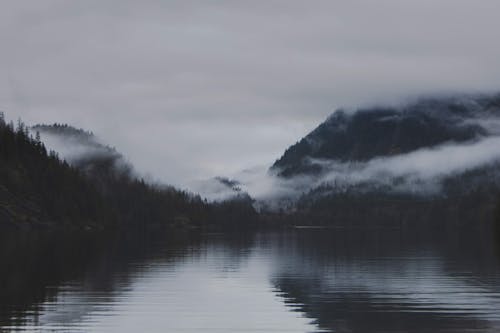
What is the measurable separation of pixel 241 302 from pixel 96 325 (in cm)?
1529

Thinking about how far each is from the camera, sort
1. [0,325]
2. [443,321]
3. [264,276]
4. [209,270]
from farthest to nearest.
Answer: [209,270], [264,276], [443,321], [0,325]

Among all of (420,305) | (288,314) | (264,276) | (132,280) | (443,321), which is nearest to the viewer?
(443,321)

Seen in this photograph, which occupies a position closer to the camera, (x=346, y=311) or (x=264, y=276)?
(x=346, y=311)

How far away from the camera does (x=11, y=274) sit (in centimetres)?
7712

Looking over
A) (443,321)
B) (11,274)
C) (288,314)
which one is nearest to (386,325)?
(443,321)

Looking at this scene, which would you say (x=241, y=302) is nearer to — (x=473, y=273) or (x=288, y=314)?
(x=288, y=314)

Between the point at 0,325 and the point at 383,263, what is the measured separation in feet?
213

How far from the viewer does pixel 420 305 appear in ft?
194

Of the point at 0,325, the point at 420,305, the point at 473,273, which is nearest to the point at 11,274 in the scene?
the point at 0,325

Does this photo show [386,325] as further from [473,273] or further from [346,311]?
[473,273]

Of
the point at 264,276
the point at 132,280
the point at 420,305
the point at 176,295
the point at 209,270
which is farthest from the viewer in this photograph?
the point at 209,270

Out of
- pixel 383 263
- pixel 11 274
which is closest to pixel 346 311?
pixel 11 274

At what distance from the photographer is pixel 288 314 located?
54.5 meters

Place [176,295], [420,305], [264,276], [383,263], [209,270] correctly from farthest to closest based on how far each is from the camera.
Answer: [383,263] < [209,270] < [264,276] < [176,295] < [420,305]
